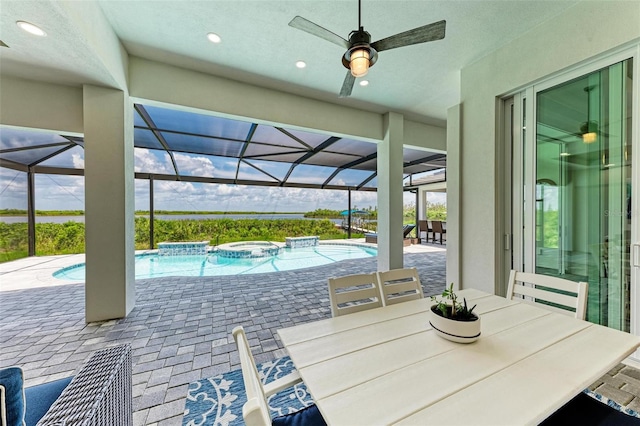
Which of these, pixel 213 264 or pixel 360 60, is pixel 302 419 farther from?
pixel 213 264

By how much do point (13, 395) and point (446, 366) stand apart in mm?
1514

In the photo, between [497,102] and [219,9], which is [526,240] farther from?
[219,9]

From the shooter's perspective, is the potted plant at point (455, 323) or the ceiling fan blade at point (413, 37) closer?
the potted plant at point (455, 323)

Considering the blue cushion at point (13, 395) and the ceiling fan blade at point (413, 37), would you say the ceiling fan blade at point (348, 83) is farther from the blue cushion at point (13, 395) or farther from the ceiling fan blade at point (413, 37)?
the blue cushion at point (13, 395)

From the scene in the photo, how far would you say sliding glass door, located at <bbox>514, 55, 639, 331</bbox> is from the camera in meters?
2.14

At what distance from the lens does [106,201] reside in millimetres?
2885

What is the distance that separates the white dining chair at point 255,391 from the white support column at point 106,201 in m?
2.91

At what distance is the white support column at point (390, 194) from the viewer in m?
4.55

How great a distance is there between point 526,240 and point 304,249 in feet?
23.9

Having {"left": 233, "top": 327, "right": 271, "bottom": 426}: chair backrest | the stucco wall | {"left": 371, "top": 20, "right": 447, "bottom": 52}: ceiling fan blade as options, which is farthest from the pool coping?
the stucco wall

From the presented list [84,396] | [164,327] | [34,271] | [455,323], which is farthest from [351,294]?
[34,271]

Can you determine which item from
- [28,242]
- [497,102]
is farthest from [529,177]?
[28,242]

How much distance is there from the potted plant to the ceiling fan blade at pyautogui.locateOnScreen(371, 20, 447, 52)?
6.07 feet

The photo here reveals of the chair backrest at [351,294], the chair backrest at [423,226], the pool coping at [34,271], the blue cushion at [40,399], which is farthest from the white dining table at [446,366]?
the chair backrest at [423,226]
